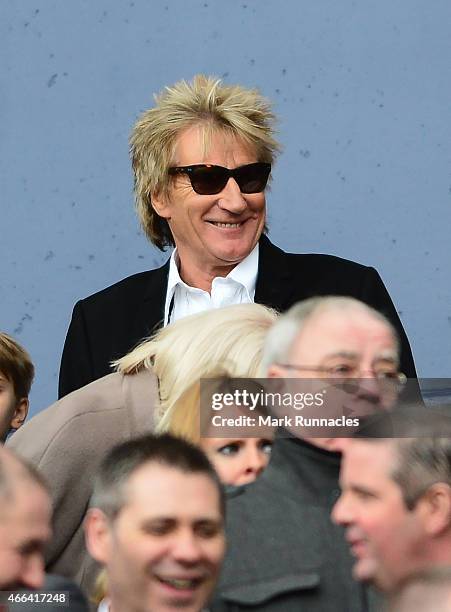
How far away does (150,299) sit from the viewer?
9.96 ft

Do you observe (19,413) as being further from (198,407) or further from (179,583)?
(179,583)

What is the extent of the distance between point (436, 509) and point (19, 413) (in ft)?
4.11

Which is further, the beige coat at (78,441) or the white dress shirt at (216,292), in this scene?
the white dress shirt at (216,292)

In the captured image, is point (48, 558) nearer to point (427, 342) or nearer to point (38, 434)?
point (38, 434)

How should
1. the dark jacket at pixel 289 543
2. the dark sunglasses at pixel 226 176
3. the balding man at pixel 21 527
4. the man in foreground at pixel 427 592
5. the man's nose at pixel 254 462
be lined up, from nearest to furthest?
the man in foreground at pixel 427 592 → the balding man at pixel 21 527 → the dark jacket at pixel 289 543 → the man's nose at pixel 254 462 → the dark sunglasses at pixel 226 176

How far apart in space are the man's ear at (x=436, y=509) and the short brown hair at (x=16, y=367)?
122 cm

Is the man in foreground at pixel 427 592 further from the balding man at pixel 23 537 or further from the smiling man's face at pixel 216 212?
the smiling man's face at pixel 216 212

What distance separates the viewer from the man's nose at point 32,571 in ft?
Result: 6.23

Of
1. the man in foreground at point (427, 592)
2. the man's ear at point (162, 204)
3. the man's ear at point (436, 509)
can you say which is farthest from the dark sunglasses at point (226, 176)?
the man in foreground at point (427, 592)

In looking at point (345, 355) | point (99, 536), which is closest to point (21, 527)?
point (99, 536)

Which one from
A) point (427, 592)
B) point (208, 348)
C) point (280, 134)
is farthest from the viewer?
point (280, 134)

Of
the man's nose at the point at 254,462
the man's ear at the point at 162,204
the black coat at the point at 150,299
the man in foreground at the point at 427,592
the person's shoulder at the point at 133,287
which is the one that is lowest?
the man in foreground at the point at 427,592

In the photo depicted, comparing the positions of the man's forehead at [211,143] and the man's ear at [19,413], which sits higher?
the man's forehead at [211,143]

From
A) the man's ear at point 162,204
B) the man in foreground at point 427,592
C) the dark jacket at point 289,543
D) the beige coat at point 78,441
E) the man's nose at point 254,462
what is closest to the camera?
the man in foreground at point 427,592
